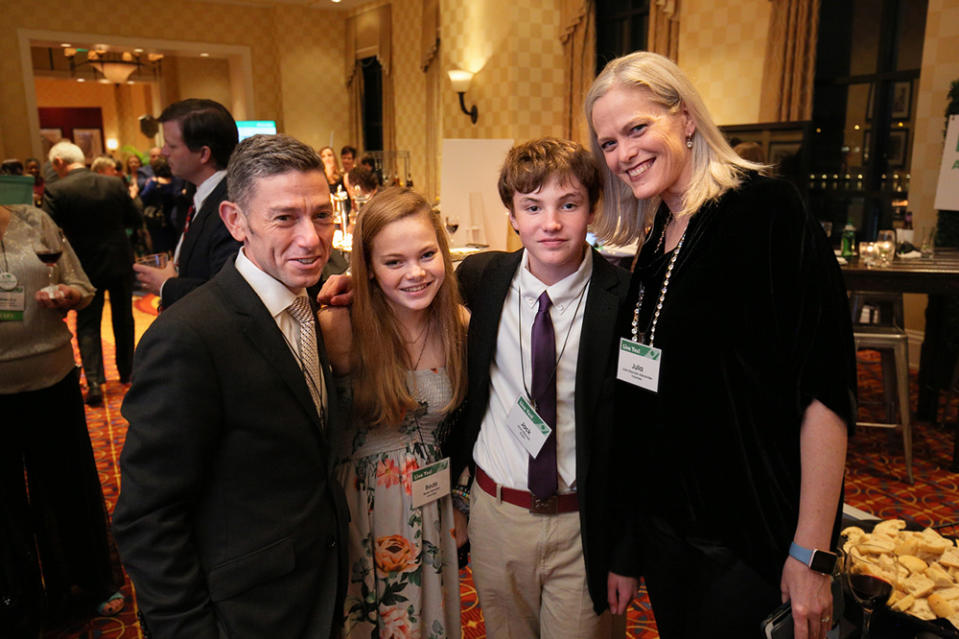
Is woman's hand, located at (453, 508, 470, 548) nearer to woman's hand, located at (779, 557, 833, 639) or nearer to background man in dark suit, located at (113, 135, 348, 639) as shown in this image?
background man in dark suit, located at (113, 135, 348, 639)

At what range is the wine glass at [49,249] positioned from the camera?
89.7 inches

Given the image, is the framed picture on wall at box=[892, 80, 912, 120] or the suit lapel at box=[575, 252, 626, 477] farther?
the framed picture on wall at box=[892, 80, 912, 120]

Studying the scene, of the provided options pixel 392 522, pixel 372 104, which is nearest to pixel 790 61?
pixel 392 522

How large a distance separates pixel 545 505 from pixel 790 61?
5.66 m

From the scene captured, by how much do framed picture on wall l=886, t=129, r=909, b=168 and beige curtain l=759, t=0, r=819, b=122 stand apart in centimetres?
83

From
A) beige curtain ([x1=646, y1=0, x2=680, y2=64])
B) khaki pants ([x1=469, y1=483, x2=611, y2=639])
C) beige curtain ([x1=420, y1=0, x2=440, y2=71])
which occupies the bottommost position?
khaki pants ([x1=469, y1=483, x2=611, y2=639])

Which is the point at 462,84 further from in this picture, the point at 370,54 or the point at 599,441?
the point at 599,441

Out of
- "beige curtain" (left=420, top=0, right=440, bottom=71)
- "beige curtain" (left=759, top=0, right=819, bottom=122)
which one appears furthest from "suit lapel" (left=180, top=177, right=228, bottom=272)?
"beige curtain" (left=420, top=0, right=440, bottom=71)

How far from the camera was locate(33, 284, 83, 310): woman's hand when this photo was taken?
229 cm

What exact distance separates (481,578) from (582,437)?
50 centimetres

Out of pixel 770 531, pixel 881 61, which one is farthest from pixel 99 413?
pixel 881 61

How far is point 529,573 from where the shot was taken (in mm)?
1619

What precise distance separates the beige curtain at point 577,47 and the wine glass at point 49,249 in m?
6.05

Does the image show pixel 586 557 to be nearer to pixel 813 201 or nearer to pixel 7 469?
pixel 7 469
